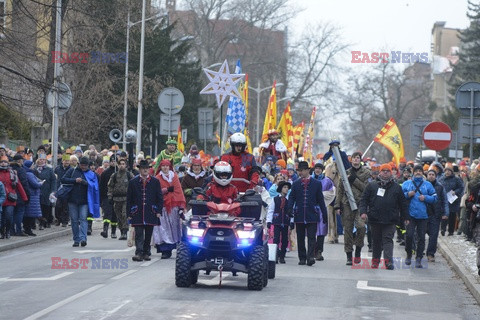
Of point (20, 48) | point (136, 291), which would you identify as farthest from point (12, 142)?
point (136, 291)

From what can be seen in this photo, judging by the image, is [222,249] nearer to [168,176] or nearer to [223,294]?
[223,294]

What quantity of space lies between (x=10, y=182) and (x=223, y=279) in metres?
8.54

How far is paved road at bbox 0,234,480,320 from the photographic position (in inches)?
540

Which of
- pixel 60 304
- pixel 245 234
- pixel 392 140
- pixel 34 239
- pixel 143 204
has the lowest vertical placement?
pixel 60 304

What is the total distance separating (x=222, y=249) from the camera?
16.3 m

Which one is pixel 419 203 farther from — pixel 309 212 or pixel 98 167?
pixel 98 167

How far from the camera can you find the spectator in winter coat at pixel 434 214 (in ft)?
73.9

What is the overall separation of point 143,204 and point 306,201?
2.94m

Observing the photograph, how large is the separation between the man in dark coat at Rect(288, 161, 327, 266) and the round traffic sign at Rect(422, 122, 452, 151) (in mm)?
6653

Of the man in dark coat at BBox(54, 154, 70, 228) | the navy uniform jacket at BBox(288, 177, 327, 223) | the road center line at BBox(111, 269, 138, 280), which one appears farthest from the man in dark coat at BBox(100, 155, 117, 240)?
the road center line at BBox(111, 269, 138, 280)

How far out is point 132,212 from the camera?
20.8 m

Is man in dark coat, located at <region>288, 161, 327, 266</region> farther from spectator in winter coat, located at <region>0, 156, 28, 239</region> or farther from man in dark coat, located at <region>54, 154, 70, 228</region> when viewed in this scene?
man in dark coat, located at <region>54, 154, 70, 228</region>

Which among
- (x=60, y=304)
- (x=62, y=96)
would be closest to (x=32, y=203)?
(x=62, y=96)

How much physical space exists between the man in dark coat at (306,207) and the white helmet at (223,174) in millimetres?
4220
